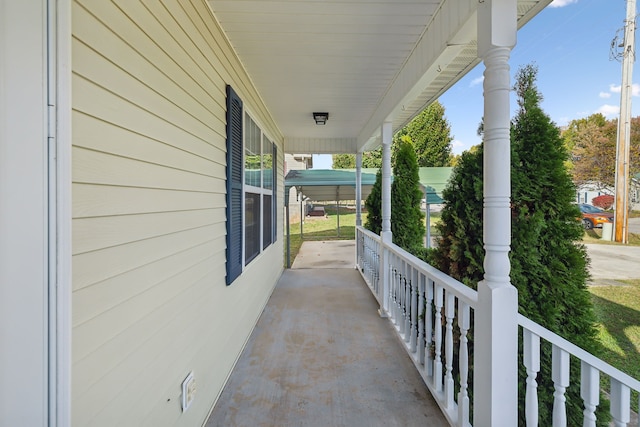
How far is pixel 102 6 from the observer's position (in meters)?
1.11

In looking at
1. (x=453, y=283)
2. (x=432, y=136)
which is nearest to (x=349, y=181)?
(x=453, y=283)

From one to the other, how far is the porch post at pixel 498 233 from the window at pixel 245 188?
1845 millimetres

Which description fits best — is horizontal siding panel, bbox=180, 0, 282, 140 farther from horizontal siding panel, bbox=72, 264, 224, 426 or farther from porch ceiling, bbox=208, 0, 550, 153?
horizontal siding panel, bbox=72, 264, 224, 426

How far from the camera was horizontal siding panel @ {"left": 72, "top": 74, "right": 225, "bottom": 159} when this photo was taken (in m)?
1.00

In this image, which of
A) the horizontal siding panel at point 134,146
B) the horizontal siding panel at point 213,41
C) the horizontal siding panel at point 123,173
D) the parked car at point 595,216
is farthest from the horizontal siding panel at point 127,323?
the parked car at point 595,216

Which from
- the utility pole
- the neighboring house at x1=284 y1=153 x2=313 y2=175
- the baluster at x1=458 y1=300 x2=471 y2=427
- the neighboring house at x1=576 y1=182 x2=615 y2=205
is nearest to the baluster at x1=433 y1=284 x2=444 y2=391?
the baluster at x1=458 y1=300 x2=471 y2=427

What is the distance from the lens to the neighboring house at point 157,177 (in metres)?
0.83

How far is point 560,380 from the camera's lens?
1417 millimetres

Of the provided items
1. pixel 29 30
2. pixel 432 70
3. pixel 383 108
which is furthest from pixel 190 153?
pixel 383 108

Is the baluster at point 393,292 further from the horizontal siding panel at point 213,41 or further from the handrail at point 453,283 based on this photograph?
the horizontal siding panel at point 213,41

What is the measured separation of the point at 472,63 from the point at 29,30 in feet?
9.86

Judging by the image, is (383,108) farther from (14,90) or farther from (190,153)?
(14,90)

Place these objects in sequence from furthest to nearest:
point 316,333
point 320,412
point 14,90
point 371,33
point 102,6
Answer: point 316,333
point 371,33
point 320,412
point 102,6
point 14,90

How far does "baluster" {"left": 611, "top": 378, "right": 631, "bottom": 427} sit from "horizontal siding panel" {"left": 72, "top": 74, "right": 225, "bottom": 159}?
1.98 meters
